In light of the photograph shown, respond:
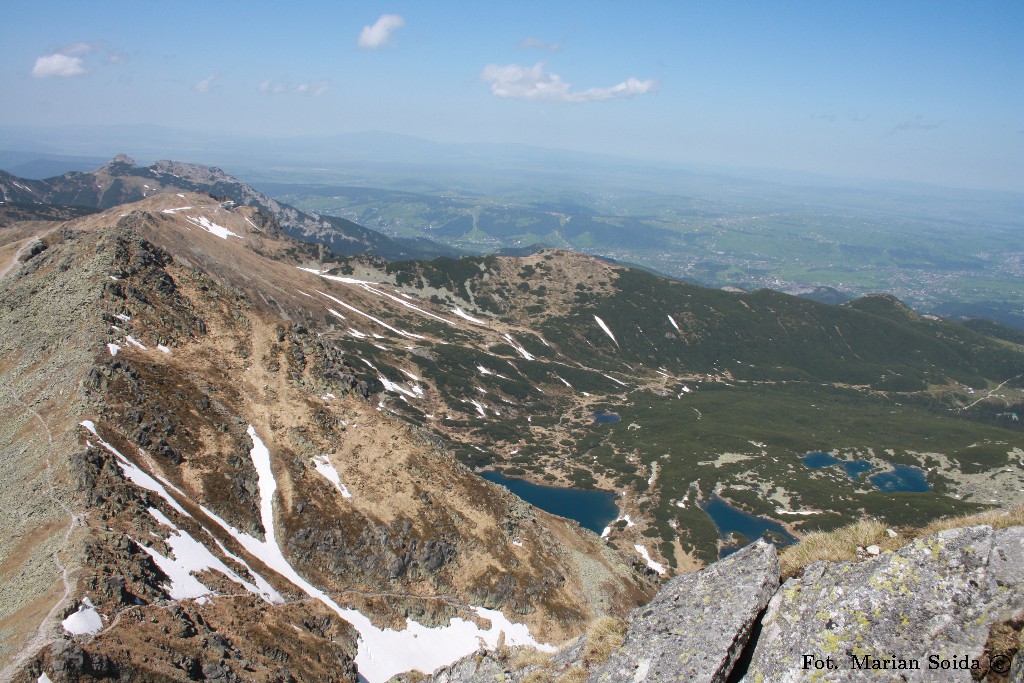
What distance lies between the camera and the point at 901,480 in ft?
513

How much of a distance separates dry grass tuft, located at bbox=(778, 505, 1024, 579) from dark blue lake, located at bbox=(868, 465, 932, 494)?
542 ft

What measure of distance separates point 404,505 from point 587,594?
25.4 metres

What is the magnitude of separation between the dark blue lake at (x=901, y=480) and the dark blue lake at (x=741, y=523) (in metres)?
49.3

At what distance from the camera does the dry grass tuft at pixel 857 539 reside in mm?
14234

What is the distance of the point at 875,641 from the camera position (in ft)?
41.6

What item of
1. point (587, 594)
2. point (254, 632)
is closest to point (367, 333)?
point (587, 594)

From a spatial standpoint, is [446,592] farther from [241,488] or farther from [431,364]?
[431,364]

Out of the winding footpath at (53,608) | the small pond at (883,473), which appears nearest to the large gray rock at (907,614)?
the winding footpath at (53,608)

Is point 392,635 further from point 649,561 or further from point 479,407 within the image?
point 479,407

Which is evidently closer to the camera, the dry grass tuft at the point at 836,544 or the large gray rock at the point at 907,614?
the large gray rock at the point at 907,614

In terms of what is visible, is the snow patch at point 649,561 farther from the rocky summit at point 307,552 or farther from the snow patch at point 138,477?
the snow patch at point 138,477

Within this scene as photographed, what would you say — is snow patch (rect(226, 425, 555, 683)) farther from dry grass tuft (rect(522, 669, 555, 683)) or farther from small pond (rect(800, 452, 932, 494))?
small pond (rect(800, 452, 932, 494))

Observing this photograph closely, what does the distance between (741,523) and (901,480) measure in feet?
218

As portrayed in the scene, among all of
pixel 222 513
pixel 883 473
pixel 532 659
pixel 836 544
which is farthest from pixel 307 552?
pixel 883 473
